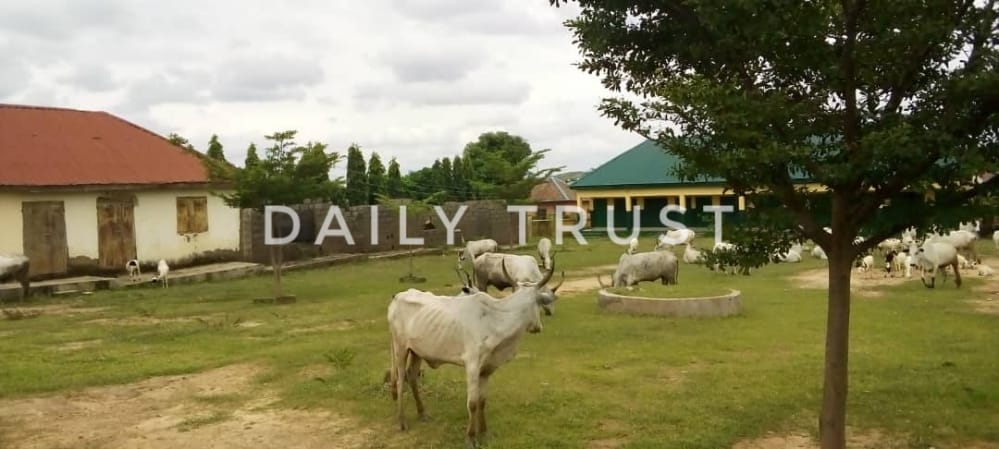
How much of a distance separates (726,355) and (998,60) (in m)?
6.12

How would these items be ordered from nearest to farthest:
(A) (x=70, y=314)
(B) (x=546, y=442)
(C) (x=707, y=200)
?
(B) (x=546, y=442), (A) (x=70, y=314), (C) (x=707, y=200)

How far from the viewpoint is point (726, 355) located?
10.4m

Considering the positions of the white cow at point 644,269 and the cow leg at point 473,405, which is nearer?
the cow leg at point 473,405

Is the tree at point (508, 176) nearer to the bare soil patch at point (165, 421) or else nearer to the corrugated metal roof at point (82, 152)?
the corrugated metal roof at point (82, 152)

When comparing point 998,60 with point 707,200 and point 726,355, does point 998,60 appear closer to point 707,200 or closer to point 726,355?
point 726,355

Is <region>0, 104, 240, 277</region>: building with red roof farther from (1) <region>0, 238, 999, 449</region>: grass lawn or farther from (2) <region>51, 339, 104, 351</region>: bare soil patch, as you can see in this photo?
(2) <region>51, 339, 104, 351</region>: bare soil patch

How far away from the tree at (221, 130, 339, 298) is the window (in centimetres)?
562

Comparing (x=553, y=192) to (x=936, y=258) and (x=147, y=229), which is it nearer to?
(x=147, y=229)

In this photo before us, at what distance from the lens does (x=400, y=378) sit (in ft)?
24.6

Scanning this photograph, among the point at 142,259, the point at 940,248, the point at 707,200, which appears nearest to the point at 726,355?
the point at 940,248

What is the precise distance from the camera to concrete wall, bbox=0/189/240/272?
1941 cm

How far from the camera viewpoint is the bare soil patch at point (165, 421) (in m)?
7.28

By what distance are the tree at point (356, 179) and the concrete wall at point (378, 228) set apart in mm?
5235

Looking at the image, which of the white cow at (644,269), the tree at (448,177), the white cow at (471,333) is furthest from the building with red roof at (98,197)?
the tree at (448,177)
